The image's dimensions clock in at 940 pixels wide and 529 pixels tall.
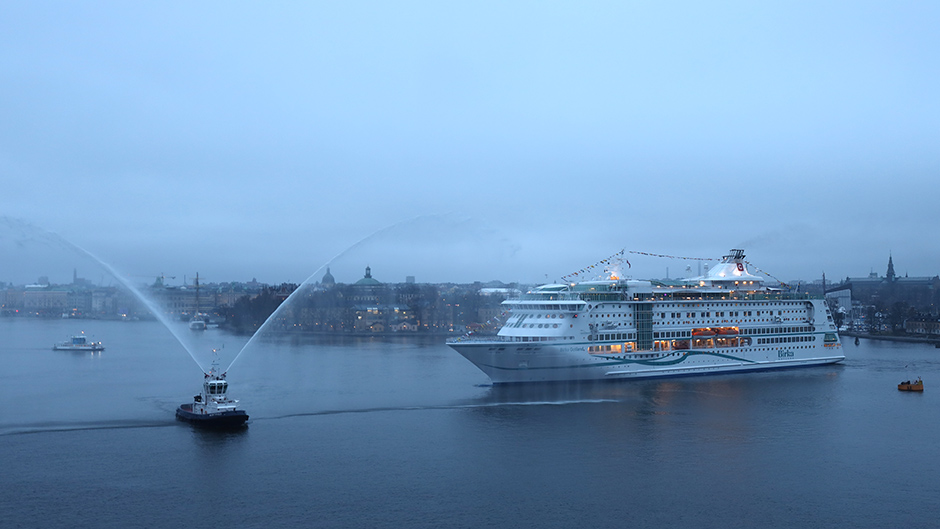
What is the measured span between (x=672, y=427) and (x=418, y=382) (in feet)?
51.1

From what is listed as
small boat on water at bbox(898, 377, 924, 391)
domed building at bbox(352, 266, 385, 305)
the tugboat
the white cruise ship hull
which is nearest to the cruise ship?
the white cruise ship hull

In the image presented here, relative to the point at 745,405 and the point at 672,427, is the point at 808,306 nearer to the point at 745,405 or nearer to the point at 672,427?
the point at 745,405

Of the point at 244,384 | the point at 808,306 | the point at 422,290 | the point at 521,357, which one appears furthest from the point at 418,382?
the point at 422,290

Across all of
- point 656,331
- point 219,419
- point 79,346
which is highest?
point 656,331

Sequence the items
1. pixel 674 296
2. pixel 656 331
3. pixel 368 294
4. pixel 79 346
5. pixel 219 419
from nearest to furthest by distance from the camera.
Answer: pixel 219 419
pixel 656 331
pixel 674 296
pixel 79 346
pixel 368 294

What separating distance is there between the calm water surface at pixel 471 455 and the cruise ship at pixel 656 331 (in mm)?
1405

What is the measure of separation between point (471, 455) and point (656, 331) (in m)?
21.0

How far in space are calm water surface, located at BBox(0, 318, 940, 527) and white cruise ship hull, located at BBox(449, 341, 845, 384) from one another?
1068 millimetres

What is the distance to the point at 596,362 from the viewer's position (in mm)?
39844

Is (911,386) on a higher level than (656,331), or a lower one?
lower

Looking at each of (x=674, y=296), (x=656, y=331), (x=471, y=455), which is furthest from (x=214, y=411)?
(x=674, y=296)

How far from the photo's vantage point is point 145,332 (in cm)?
8969

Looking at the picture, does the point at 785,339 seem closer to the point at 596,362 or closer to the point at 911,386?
the point at 911,386

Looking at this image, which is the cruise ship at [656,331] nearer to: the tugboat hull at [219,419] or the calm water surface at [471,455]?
the calm water surface at [471,455]
